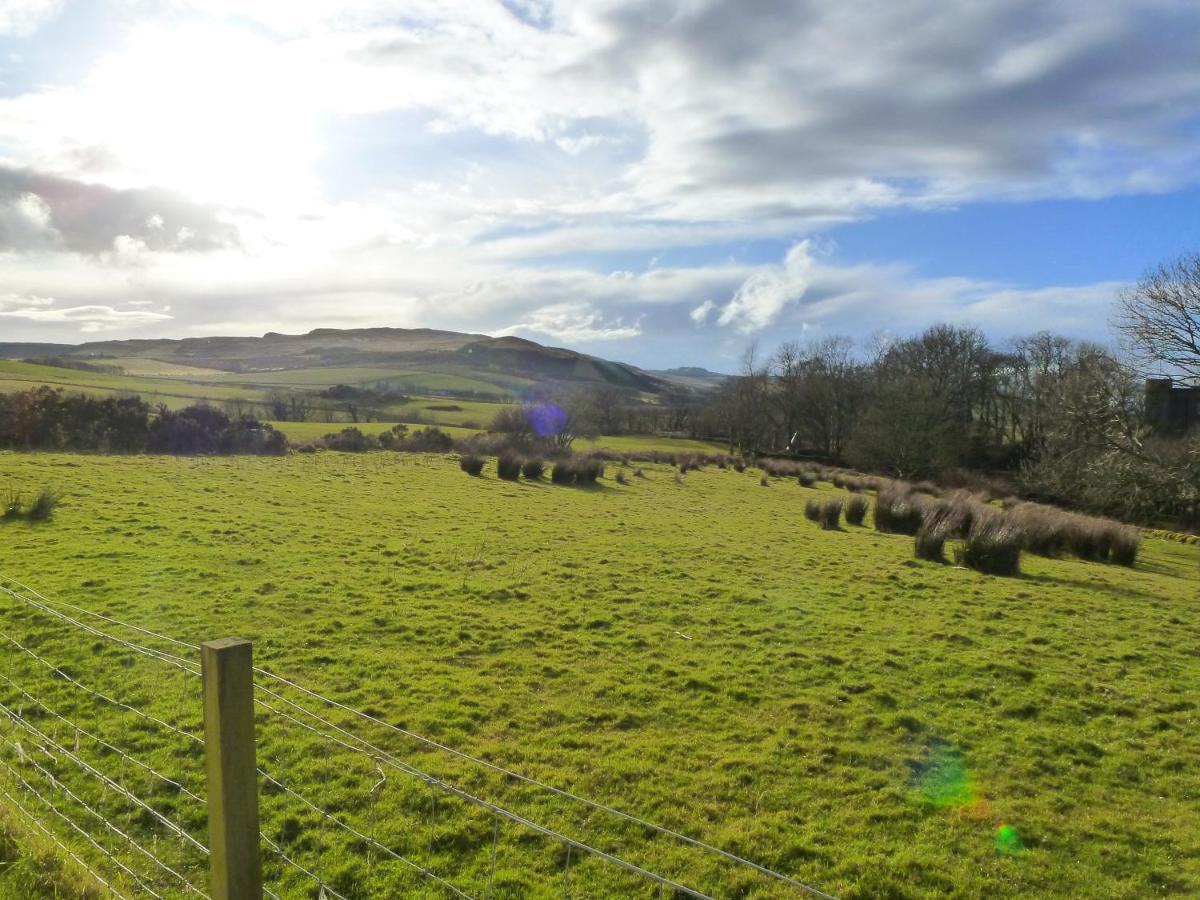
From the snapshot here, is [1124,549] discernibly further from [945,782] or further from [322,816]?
[322,816]

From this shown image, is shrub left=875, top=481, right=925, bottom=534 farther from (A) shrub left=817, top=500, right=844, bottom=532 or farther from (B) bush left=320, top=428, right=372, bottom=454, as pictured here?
(B) bush left=320, top=428, right=372, bottom=454

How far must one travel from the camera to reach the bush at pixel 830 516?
1966cm

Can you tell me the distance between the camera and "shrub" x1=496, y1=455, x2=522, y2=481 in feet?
89.8

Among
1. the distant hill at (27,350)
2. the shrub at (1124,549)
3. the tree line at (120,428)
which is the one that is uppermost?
the distant hill at (27,350)

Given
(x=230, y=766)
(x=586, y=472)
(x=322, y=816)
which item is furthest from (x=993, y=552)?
(x=586, y=472)

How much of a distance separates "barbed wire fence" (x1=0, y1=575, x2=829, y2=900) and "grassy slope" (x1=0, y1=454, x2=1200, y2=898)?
7 centimetres

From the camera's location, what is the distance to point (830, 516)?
1983 centimetres

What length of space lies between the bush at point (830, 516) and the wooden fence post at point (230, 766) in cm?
1839

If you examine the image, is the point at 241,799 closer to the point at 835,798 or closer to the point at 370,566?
the point at 835,798

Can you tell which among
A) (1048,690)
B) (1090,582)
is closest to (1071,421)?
(1090,582)

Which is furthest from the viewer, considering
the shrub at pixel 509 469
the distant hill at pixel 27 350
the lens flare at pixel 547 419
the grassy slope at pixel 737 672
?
the distant hill at pixel 27 350

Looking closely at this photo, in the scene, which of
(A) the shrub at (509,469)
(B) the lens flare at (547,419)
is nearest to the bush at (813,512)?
(A) the shrub at (509,469)

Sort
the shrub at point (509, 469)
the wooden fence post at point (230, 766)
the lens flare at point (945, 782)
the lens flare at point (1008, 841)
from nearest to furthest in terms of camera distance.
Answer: the wooden fence post at point (230, 766) → the lens flare at point (1008, 841) → the lens flare at point (945, 782) → the shrub at point (509, 469)

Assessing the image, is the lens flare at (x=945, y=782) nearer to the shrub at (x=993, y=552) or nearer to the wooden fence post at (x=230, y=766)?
the wooden fence post at (x=230, y=766)
